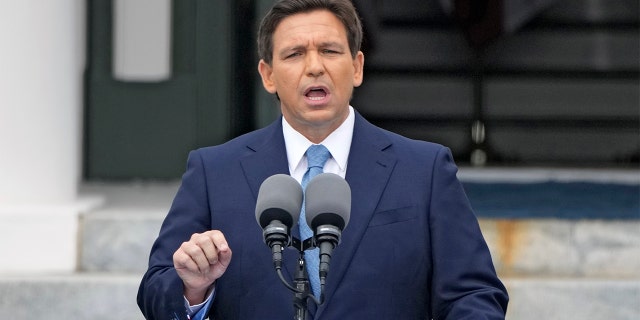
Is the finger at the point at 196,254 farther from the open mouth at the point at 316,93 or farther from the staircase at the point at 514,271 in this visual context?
the staircase at the point at 514,271

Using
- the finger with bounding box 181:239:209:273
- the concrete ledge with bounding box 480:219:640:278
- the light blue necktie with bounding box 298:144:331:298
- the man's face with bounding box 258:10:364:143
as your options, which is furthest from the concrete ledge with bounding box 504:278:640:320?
the finger with bounding box 181:239:209:273

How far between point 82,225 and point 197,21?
247 cm

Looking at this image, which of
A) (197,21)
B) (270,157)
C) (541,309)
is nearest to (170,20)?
(197,21)

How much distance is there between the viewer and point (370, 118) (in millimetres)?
10578

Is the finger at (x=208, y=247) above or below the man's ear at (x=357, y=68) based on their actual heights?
below

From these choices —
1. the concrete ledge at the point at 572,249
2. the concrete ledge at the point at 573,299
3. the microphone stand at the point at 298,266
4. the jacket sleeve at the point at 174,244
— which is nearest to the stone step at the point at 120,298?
the concrete ledge at the point at 573,299

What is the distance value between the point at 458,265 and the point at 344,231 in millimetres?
288

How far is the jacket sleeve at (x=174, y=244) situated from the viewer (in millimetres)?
3188

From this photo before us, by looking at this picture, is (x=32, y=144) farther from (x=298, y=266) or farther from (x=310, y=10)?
(x=298, y=266)

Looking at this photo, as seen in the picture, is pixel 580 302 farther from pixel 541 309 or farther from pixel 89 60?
pixel 89 60

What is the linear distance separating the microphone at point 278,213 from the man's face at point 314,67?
1.77 ft

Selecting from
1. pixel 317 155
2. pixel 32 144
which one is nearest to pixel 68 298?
pixel 32 144

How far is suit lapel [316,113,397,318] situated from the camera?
328 cm

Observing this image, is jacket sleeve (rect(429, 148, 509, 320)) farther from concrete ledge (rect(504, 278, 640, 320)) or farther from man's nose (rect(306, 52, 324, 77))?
concrete ledge (rect(504, 278, 640, 320))
